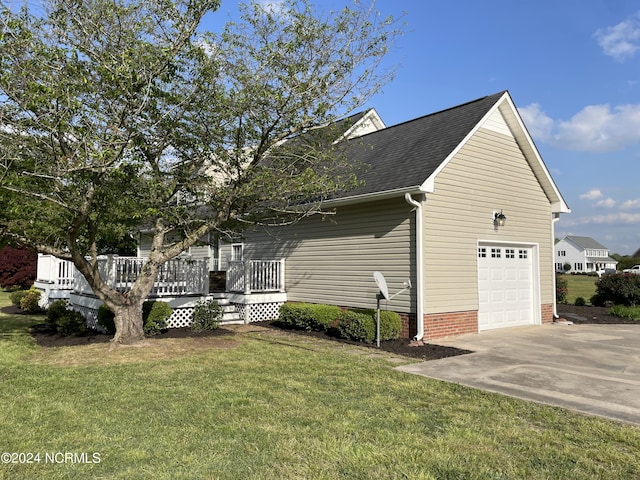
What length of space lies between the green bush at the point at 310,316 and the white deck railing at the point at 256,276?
5.77 feet

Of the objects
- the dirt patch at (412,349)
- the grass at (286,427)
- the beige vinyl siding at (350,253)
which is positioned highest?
the beige vinyl siding at (350,253)

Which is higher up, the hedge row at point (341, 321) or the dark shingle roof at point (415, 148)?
the dark shingle roof at point (415, 148)

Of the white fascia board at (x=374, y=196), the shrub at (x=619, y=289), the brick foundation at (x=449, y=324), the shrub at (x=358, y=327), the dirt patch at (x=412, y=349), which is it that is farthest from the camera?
the shrub at (x=619, y=289)

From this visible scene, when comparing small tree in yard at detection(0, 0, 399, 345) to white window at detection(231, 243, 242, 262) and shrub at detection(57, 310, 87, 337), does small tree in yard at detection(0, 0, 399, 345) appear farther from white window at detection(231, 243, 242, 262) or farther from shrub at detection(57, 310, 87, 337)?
white window at detection(231, 243, 242, 262)

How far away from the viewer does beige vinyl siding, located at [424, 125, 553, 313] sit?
35.2 feet

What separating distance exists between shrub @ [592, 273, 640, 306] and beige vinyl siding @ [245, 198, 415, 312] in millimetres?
10725

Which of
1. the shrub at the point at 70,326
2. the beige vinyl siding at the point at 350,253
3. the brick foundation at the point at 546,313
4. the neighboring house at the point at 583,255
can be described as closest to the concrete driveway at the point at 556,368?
the brick foundation at the point at 546,313

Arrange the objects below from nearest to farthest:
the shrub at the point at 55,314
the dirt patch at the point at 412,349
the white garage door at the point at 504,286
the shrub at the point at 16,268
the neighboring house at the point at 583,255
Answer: the dirt patch at the point at 412,349 < the shrub at the point at 55,314 < the white garage door at the point at 504,286 < the shrub at the point at 16,268 < the neighboring house at the point at 583,255

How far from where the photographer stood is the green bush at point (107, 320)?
1083 centimetres

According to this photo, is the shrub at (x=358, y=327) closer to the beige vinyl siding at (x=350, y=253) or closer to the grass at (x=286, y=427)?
the beige vinyl siding at (x=350, y=253)

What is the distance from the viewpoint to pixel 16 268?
24.7 metres

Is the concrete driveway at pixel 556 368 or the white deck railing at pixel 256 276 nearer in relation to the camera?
the concrete driveway at pixel 556 368

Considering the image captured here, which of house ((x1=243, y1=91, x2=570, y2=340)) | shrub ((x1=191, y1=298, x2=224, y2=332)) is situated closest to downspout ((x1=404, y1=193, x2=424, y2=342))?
house ((x1=243, y1=91, x2=570, y2=340))

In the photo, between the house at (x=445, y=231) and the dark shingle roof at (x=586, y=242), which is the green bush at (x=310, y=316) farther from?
the dark shingle roof at (x=586, y=242)
